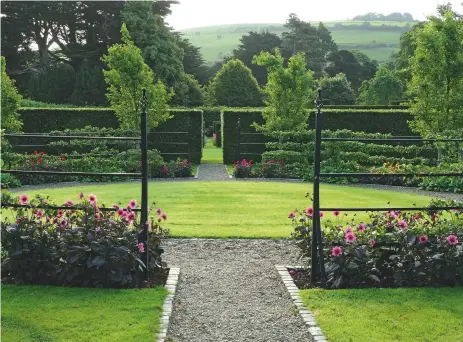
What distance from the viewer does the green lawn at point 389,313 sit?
4.68 metres

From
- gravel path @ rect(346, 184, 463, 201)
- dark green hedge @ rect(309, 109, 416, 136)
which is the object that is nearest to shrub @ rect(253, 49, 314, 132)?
dark green hedge @ rect(309, 109, 416, 136)

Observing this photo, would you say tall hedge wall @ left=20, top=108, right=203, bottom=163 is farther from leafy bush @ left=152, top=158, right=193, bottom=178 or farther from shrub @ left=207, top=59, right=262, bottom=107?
shrub @ left=207, top=59, right=262, bottom=107

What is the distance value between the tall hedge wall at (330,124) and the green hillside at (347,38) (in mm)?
79157

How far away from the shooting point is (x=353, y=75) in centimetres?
5931

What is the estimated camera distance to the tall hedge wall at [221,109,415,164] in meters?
22.2

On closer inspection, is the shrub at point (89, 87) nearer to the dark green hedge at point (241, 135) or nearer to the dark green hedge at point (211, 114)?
the dark green hedge at point (211, 114)

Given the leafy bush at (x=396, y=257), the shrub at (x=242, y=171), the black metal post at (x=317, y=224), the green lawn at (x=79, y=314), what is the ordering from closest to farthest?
the green lawn at (x=79, y=314), the leafy bush at (x=396, y=257), the black metal post at (x=317, y=224), the shrub at (x=242, y=171)

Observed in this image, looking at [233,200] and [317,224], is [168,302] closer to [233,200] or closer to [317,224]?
[317,224]

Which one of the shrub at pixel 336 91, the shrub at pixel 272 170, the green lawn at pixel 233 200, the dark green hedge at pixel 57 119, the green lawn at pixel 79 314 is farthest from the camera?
the shrub at pixel 336 91

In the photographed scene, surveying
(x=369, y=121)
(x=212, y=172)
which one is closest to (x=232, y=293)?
(x=212, y=172)

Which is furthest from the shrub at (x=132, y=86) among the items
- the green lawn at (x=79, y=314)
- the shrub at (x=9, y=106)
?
the green lawn at (x=79, y=314)

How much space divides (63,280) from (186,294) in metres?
1.33

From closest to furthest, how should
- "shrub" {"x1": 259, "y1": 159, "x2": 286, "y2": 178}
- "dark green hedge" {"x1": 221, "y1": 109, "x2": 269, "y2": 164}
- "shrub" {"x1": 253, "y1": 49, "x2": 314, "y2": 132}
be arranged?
"shrub" {"x1": 259, "y1": 159, "x2": 286, "y2": 178}, "shrub" {"x1": 253, "y1": 49, "x2": 314, "y2": 132}, "dark green hedge" {"x1": 221, "y1": 109, "x2": 269, "y2": 164}

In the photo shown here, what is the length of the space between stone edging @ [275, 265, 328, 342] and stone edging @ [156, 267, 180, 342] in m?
1.25
